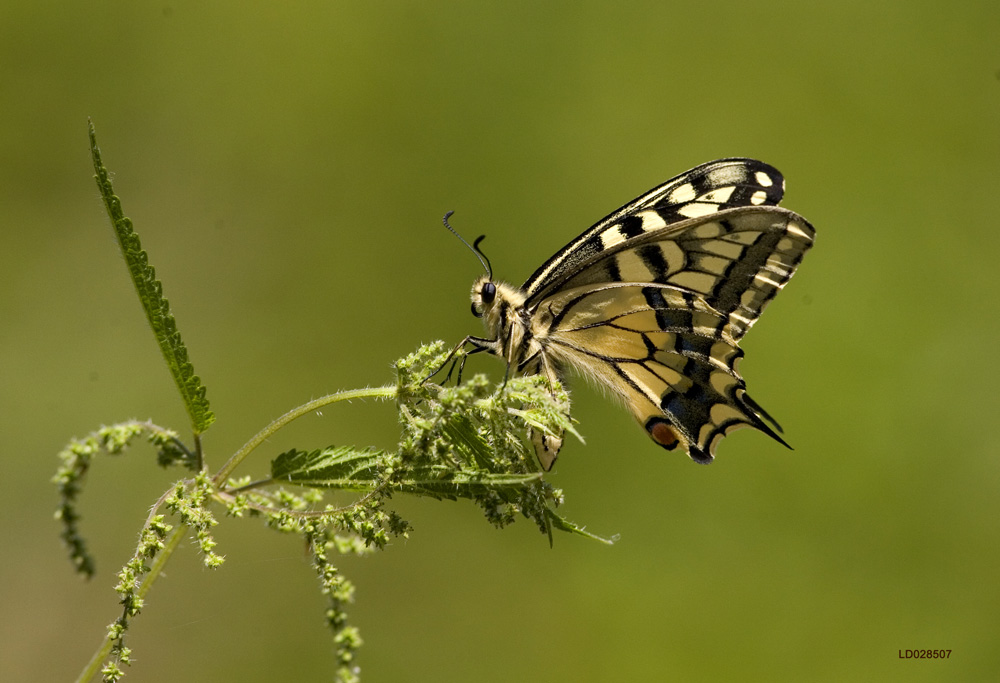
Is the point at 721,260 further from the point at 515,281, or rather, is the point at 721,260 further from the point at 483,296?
the point at 515,281

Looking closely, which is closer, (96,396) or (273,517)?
(273,517)

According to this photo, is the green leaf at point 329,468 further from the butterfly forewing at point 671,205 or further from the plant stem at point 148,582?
the butterfly forewing at point 671,205

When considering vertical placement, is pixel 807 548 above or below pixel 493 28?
below

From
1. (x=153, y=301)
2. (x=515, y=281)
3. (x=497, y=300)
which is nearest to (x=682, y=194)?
(x=497, y=300)

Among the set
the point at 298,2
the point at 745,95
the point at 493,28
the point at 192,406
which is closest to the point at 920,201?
the point at 745,95

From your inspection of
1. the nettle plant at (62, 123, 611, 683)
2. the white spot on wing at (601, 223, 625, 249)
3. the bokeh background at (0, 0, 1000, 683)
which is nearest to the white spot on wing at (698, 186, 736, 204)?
the white spot on wing at (601, 223, 625, 249)

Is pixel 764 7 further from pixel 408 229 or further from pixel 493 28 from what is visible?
pixel 408 229

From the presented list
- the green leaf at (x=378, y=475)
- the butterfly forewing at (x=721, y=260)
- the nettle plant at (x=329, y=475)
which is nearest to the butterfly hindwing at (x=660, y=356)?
the butterfly forewing at (x=721, y=260)
